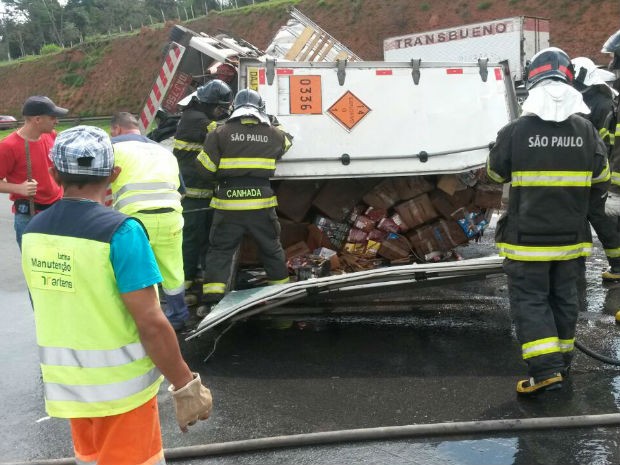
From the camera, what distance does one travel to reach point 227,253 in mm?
4855

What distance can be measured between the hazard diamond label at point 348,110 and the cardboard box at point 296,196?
62 cm

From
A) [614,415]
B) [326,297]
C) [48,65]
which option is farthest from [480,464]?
[48,65]

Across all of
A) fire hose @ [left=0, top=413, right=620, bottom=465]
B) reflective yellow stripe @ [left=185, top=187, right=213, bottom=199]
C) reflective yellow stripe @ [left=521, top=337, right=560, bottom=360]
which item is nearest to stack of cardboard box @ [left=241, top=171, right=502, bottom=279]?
reflective yellow stripe @ [left=185, top=187, right=213, bottom=199]

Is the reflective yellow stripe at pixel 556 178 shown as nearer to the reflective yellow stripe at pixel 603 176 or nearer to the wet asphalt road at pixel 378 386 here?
the reflective yellow stripe at pixel 603 176

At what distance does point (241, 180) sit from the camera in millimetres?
4781

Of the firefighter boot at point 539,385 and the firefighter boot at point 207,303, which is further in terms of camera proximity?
the firefighter boot at point 207,303

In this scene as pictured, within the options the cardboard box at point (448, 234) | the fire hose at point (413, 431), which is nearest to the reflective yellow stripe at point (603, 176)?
the fire hose at point (413, 431)

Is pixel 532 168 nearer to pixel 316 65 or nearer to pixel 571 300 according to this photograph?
pixel 571 300

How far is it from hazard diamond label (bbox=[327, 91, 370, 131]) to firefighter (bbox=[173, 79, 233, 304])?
951 millimetres

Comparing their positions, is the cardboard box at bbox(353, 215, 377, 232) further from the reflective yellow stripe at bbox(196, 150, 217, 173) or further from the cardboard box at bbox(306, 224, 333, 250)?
the reflective yellow stripe at bbox(196, 150, 217, 173)

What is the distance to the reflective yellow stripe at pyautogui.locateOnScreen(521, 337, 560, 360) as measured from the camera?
344cm

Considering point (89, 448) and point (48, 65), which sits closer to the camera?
point (89, 448)

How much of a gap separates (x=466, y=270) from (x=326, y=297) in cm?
95

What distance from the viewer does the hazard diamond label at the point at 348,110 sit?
5.11 metres
